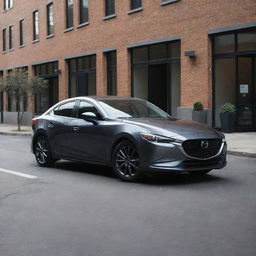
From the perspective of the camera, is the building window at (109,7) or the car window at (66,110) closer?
the car window at (66,110)

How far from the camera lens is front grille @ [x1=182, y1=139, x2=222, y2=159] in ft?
27.5

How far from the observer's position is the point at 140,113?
964 cm

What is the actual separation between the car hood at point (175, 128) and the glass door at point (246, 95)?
10.4 m

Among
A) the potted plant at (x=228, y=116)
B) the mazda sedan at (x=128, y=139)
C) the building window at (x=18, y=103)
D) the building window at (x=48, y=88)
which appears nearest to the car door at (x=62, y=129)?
the mazda sedan at (x=128, y=139)

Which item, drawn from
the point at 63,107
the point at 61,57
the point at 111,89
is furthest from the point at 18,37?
the point at 63,107

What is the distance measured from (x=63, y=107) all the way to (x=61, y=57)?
2016 cm

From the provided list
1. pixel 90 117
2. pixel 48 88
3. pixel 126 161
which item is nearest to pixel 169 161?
pixel 126 161

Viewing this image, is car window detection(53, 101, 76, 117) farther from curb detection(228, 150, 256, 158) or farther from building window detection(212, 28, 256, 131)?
building window detection(212, 28, 256, 131)

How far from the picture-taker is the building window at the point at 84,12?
2780 cm

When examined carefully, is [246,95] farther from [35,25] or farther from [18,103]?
[35,25]

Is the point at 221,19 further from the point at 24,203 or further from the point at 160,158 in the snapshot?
the point at 24,203

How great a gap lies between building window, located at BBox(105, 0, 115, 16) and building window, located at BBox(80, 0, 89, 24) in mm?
2021

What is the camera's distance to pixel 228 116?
1872 cm

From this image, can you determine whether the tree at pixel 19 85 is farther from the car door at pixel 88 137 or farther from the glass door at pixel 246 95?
the car door at pixel 88 137
